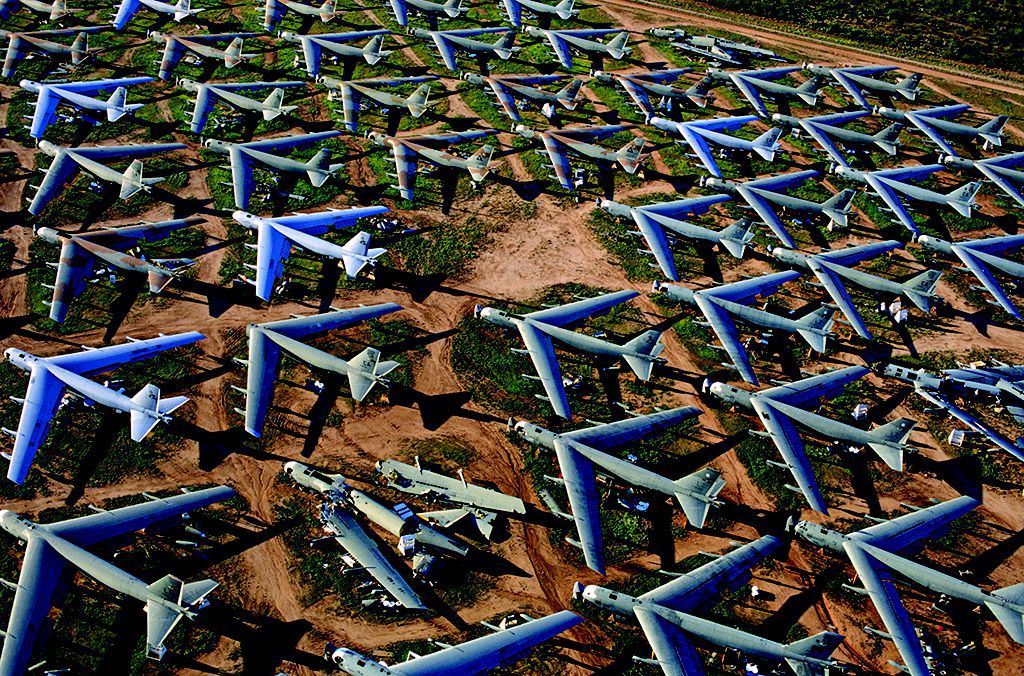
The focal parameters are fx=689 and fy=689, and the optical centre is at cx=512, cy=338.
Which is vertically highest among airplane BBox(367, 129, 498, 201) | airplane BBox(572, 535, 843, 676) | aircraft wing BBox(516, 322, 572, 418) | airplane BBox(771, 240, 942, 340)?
airplane BBox(367, 129, 498, 201)

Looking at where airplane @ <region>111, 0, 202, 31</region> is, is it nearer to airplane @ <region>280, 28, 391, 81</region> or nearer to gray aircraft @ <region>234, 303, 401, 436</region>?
airplane @ <region>280, 28, 391, 81</region>

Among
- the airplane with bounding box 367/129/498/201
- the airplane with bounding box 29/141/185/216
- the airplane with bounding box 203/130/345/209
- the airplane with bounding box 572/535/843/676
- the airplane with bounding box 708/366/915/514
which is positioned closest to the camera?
the airplane with bounding box 572/535/843/676

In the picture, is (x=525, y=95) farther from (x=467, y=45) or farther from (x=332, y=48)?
(x=332, y=48)

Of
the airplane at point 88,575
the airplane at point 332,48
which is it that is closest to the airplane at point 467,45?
the airplane at point 332,48

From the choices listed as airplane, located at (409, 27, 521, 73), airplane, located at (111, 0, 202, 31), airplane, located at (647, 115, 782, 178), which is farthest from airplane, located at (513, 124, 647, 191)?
airplane, located at (111, 0, 202, 31)

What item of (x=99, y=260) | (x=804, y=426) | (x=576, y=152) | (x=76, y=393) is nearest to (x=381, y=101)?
(x=576, y=152)

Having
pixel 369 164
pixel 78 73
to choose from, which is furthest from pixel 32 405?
pixel 78 73
